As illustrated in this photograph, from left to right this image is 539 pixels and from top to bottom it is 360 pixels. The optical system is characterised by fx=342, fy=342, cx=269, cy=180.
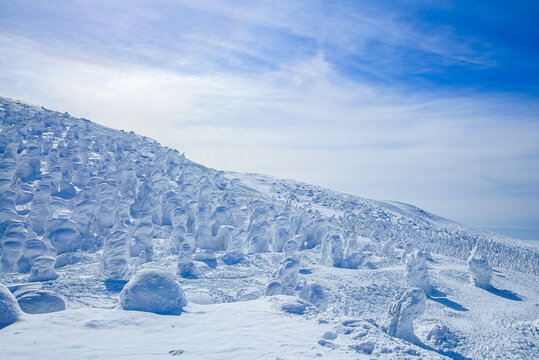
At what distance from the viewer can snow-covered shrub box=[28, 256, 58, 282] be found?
628 inches

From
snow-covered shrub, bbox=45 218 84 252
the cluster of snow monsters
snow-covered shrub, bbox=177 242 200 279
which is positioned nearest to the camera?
the cluster of snow monsters

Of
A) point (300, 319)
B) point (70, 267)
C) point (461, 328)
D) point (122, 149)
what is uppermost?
point (122, 149)

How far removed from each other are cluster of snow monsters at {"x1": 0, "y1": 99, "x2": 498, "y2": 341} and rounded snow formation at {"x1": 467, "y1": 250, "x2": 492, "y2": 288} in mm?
63

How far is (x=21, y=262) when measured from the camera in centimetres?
1780

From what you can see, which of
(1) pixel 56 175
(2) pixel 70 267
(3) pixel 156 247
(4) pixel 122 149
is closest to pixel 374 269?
(3) pixel 156 247

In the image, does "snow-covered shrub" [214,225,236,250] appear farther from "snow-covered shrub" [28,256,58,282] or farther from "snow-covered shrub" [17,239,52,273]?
"snow-covered shrub" [28,256,58,282]

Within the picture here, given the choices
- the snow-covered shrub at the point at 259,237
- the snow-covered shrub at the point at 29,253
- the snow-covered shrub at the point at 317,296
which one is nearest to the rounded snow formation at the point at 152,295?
the snow-covered shrub at the point at 317,296

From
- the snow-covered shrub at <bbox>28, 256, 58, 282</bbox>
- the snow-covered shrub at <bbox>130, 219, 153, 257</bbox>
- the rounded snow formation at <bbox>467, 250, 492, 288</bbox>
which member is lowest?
the snow-covered shrub at <bbox>28, 256, 58, 282</bbox>

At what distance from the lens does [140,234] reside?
77.6 feet

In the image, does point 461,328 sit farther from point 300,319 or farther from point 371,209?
point 371,209

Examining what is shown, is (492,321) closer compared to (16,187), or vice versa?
(492,321)

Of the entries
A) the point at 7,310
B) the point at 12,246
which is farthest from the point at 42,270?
the point at 7,310

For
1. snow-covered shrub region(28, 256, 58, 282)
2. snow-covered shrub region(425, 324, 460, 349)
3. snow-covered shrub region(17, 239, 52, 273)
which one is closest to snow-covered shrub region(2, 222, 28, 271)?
snow-covered shrub region(17, 239, 52, 273)

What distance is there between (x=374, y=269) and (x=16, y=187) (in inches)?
1168
